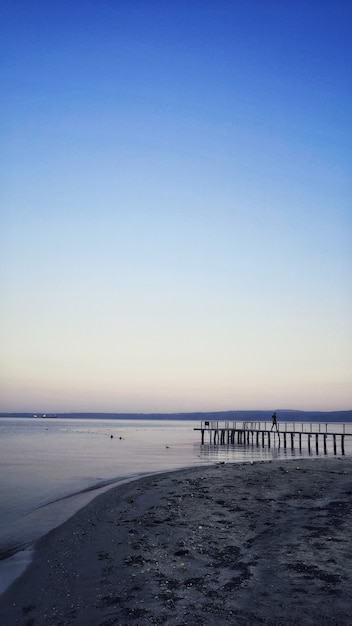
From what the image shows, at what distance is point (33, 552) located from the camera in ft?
40.6

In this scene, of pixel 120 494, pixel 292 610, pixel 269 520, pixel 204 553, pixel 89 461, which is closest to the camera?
pixel 292 610

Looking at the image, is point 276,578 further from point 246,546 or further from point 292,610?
point 246,546

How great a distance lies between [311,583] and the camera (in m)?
8.35

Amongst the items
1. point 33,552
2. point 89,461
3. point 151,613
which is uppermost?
point 151,613

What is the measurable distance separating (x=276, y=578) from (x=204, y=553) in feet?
7.87

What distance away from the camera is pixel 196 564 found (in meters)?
9.82

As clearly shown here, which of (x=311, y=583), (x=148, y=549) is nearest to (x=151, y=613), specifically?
(x=311, y=583)

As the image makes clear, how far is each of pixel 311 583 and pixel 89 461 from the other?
3807 cm

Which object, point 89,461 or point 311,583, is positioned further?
point 89,461

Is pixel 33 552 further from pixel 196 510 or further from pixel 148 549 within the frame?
pixel 196 510

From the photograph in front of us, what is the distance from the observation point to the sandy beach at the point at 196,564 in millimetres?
7359

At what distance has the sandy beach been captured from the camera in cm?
736

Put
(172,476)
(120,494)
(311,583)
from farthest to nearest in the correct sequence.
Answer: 1. (172,476)
2. (120,494)
3. (311,583)

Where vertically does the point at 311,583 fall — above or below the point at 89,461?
above
